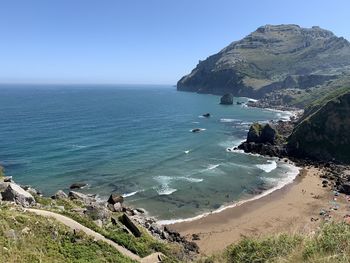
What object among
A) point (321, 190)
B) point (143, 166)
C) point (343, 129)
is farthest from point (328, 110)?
point (143, 166)

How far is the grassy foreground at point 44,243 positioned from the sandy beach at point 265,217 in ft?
64.8

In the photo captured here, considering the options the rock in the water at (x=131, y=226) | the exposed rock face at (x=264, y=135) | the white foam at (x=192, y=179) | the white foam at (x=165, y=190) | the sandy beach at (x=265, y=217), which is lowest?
the sandy beach at (x=265, y=217)

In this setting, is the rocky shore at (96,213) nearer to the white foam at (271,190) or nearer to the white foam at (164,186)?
the white foam at (271,190)

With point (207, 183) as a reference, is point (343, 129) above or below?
above

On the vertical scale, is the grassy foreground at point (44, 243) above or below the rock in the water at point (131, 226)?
above

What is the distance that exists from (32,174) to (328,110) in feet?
232

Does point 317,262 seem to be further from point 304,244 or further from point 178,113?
point 178,113

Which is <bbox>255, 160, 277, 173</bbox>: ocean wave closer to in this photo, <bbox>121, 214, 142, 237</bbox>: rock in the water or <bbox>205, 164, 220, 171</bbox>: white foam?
<bbox>205, 164, 220, 171</bbox>: white foam

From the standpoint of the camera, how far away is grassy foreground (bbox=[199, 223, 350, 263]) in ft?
42.3

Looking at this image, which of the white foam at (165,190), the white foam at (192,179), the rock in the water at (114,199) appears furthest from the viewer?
the white foam at (192,179)

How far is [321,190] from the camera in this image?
6656cm

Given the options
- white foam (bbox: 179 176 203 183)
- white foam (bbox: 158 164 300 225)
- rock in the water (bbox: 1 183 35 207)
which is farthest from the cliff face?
rock in the water (bbox: 1 183 35 207)

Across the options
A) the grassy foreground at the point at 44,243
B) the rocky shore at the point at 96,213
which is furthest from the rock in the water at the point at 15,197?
the grassy foreground at the point at 44,243

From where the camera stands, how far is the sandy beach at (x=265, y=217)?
48.8 meters
